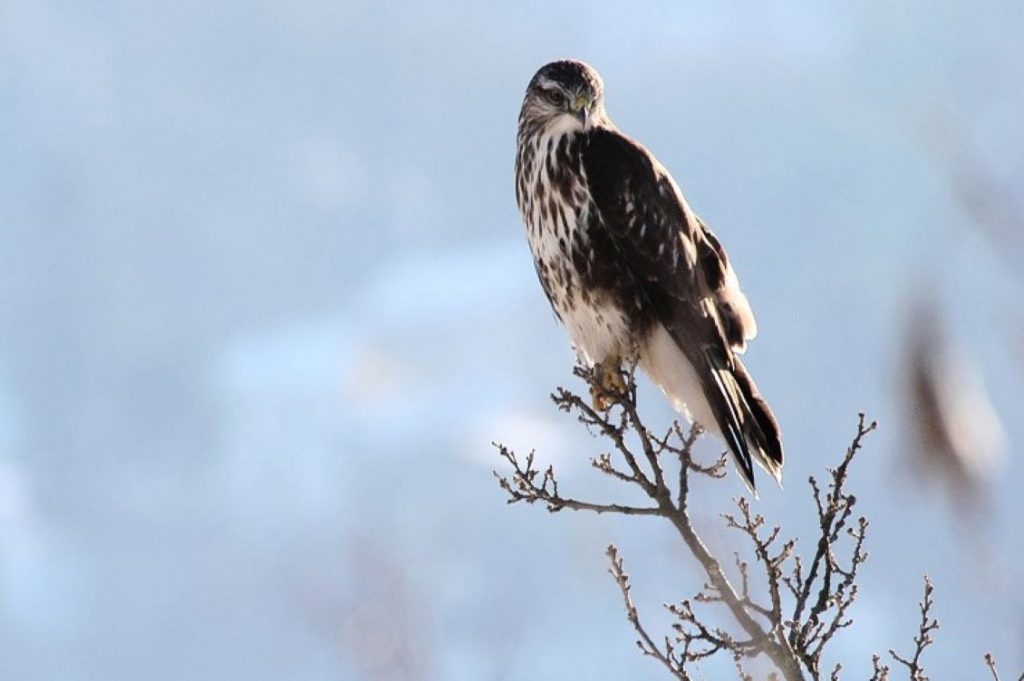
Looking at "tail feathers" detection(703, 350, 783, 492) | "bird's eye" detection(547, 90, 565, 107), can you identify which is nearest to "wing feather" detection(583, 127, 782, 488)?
"tail feathers" detection(703, 350, 783, 492)

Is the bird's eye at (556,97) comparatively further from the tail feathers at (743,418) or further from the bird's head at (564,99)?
the tail feathers at (743,418)

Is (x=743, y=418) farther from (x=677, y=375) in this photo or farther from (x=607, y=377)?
(x=607, y=377)

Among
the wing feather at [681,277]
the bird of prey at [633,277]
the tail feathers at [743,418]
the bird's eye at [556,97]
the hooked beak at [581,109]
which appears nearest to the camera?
the tail feathers at [743,418]

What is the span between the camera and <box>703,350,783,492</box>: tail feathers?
473 cm

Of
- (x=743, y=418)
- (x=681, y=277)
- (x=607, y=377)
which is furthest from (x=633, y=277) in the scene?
(x=743, y=418)

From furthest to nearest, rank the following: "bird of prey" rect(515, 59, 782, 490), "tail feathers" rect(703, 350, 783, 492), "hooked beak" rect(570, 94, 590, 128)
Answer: "hooked beak" rect(570, 94, 590, 128) < "bird of prey" rect(515, 59, 782, 490) < "tail feathers" rect(703, 350, 783, 492)

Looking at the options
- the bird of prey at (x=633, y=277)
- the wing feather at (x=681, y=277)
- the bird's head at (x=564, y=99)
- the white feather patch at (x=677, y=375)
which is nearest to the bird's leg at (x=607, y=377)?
the bird of prey at (x=633, y=277)

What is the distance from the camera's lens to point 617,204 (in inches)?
202

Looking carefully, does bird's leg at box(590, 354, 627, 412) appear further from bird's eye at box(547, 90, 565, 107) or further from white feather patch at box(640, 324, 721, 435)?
bird's eye at box(547, 90, 565, 107)

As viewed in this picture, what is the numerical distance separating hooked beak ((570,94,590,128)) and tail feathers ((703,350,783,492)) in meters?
1.10

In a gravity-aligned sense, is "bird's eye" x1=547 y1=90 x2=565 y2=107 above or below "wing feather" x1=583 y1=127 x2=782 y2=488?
above

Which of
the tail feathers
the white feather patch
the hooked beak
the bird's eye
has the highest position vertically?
the bird's eye

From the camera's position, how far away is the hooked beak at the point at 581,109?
5383mm

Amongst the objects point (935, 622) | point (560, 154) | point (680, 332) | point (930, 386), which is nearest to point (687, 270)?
point (680, 332)
